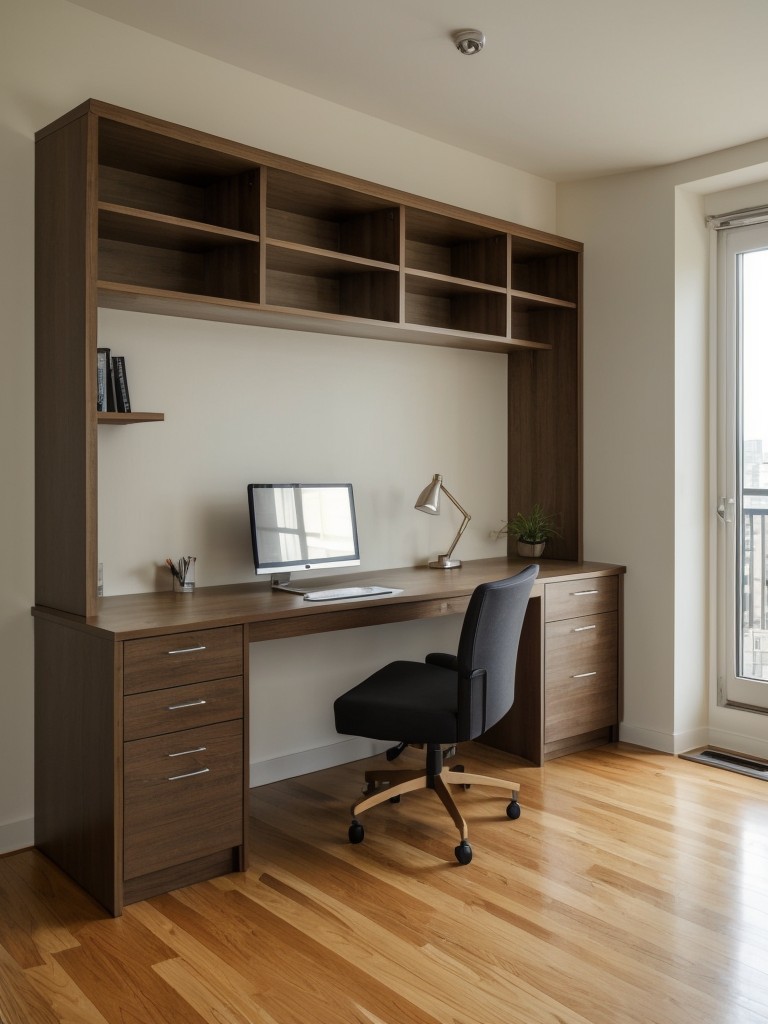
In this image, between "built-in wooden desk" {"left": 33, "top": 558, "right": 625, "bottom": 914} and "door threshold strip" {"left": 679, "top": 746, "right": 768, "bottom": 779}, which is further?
"door threshold strip" {"left": 679, "top": 746, "right": 768, "bottom": 779}

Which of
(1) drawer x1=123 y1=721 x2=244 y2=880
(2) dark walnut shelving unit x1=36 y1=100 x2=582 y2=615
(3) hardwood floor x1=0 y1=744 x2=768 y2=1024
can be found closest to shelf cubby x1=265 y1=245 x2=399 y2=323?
(2) dark walnut shelving unit x1=36 y1=100 x2=582 y2=615

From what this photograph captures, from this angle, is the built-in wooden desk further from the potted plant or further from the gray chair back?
the potted plant

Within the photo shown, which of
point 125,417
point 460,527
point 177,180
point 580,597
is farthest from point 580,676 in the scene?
point 177,180

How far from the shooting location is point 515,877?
104 inches

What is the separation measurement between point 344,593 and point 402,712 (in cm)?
49

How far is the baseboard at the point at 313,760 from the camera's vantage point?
3.40 meters

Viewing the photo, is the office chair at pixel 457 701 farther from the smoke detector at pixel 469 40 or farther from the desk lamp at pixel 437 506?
the smoke detector at pixel 469 40

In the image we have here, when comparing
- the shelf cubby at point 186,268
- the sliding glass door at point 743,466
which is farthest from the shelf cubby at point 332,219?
the sliding glass door at point 743,466

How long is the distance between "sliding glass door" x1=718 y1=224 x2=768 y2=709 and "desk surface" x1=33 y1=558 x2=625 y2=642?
34.7 inches

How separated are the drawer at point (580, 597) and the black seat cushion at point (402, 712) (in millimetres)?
778

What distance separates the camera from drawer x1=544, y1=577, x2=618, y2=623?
3658 mm

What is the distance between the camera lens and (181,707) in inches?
98.5

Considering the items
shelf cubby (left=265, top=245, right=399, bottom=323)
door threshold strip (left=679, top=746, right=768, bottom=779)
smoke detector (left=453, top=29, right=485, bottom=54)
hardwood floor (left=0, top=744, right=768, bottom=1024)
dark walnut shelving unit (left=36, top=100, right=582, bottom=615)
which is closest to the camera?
hardwood floor (left=0, top=744, right=768, bottom=1024)

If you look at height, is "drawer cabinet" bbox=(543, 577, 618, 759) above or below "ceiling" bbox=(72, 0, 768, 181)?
below
